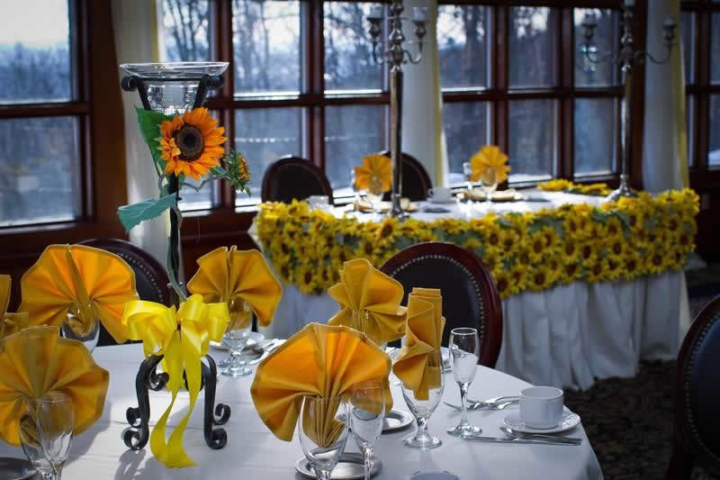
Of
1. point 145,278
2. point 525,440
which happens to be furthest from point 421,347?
point 145,278

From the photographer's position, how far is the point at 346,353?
165 cm

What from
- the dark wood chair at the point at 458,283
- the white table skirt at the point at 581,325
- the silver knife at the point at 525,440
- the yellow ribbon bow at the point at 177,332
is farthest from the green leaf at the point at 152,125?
the white table skirt at the point at 581,325

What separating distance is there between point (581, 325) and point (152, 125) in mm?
3026


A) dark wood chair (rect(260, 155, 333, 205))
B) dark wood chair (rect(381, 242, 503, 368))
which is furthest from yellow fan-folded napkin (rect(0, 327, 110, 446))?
dark wood chair (rect(260, 155, 333, 205))

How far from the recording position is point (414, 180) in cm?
507

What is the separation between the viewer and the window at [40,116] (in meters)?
4.44

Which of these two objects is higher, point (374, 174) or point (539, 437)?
point (374, 174)

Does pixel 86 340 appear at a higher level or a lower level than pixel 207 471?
higher

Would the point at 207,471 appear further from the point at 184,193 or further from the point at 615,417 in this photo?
the point at 184,193

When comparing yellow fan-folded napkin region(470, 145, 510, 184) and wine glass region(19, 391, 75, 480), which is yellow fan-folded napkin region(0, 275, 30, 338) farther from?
yellow fan-folded napkin region(470, 145, 510, 184)

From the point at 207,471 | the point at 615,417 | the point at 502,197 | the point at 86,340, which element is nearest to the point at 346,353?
the point at 207,471

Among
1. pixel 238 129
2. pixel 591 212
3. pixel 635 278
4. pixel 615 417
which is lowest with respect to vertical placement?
pixel 615 417

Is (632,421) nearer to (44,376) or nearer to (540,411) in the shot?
(540,411)

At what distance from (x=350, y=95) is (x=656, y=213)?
1.75 meters
